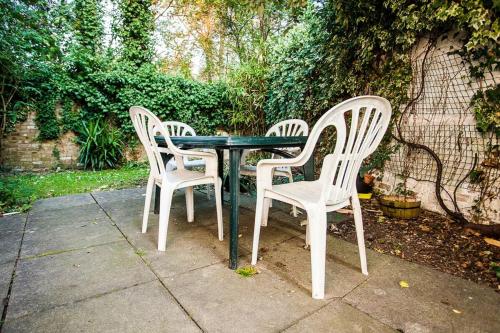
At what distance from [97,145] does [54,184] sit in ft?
5.56

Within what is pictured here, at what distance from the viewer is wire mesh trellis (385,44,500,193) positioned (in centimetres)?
250

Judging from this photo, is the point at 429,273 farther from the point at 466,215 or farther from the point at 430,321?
the point at 466,215

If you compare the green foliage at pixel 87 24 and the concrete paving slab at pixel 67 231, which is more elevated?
the green foliage at pixel 87 24

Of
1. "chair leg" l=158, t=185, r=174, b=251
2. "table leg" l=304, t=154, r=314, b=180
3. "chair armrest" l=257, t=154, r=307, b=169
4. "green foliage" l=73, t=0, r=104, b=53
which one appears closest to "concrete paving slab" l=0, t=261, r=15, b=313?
"chair leg" l=158, t=185, r=174, b=251

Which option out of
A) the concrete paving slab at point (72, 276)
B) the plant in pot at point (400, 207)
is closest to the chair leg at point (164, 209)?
the concrete paving slab at point (72, 276)

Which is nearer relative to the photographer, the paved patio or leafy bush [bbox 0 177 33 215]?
the paved patio

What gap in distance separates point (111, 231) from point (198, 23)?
10.7m

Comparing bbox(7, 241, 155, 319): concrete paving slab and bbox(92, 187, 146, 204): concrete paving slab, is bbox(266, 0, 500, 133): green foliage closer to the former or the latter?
bbox(92, 187, 146, 204): concrete paving slab

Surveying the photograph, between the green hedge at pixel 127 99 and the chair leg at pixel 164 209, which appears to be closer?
the chair leg at pixel 164 209

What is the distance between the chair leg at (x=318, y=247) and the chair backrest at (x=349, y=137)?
0.36 ft

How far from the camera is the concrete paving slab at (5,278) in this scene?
136 centimetres

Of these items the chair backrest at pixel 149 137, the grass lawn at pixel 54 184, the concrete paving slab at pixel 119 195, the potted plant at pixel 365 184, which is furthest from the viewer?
the potted plant at pixel 365 184

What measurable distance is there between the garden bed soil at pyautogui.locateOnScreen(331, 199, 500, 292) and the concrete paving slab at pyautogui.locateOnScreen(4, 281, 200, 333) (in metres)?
1.52

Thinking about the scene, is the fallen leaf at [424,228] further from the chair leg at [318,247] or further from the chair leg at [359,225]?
the chair leg at [318,247]
